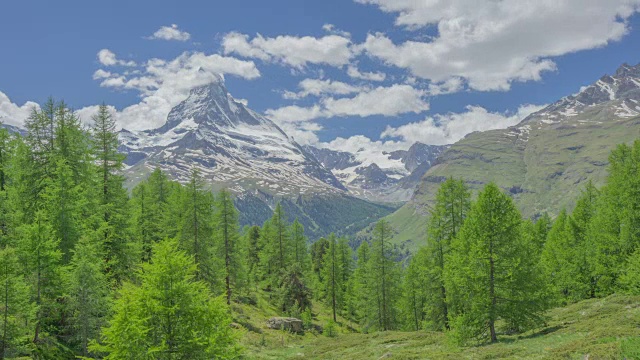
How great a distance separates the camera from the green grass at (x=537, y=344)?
736 inches

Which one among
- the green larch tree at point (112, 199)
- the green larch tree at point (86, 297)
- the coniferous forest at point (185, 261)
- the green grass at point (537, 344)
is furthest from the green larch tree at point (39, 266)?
the green grass at point (537, 344)

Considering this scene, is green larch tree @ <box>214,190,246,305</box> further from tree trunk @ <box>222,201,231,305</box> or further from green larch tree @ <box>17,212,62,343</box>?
green larch tree @ <box>17,212,62,343</box>

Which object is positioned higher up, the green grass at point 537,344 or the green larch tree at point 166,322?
the green larch tree at point 166,322

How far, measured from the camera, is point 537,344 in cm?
2491

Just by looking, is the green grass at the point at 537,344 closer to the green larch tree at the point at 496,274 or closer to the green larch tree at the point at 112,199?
the green larch tree at the point at 496,274

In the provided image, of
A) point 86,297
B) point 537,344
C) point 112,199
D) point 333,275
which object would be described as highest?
point 112,199

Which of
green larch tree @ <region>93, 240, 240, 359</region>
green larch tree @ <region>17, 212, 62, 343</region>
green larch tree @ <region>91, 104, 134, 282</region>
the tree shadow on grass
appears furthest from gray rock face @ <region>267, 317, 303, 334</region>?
A: green larch tree @ <region>93, 240, 240, 359</region>

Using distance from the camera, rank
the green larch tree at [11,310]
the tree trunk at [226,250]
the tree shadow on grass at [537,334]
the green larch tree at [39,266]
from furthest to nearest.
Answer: the tree trunk at [226,250] < the green larch tree at [39,266] < the tree shadow on grass at [537,334] < the green larch tree at [11,310]

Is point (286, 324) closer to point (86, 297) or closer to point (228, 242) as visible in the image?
point (228, 242)

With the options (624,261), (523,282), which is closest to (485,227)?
(523,282)

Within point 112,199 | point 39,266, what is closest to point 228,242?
point 112,199

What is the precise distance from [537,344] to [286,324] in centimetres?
3768

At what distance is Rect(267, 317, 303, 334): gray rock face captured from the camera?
55.9 metres

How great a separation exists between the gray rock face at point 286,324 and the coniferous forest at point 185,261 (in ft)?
7.65
